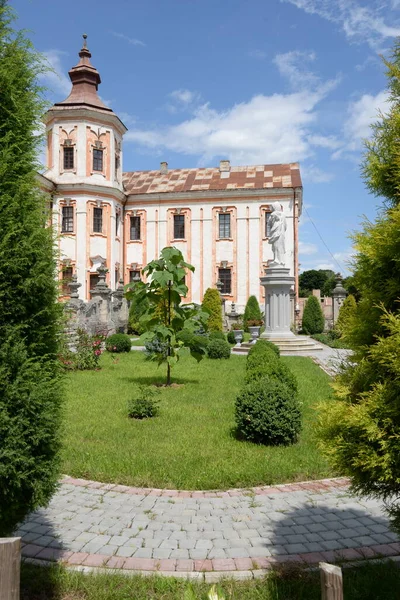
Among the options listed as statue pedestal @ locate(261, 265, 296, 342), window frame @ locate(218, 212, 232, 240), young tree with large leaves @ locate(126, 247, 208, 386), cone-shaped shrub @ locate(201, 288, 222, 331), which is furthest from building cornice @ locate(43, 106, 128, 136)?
young tree with large leaves @ locate(126, 247, 208, 386)

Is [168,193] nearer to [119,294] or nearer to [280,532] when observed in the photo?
[119,294]

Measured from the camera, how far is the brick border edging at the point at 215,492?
5.05m

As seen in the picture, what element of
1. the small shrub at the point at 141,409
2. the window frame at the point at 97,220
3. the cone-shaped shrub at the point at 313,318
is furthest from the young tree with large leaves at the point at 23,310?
the window frame at the point at 97,220

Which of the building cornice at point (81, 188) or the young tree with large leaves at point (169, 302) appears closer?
the young tree with large leaves at point (169, 302)

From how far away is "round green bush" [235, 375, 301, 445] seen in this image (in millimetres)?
6535

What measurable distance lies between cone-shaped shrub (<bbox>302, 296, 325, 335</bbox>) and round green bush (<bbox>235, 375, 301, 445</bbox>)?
2234 centimetres

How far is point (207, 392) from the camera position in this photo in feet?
34.4

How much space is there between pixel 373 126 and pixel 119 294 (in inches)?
964

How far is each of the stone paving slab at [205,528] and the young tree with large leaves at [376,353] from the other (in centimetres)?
119

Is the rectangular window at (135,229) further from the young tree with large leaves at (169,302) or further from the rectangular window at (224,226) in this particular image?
the young tree with large leaves at (169,302)

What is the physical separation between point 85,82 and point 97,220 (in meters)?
9.32

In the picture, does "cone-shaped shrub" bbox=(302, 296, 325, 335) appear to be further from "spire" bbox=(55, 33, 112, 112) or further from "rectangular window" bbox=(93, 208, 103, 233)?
"spire" bbox=(55, 33, 112, 112)

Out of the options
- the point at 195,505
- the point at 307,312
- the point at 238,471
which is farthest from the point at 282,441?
the point at 307,312

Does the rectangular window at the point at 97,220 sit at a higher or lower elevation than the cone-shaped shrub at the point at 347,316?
higher
